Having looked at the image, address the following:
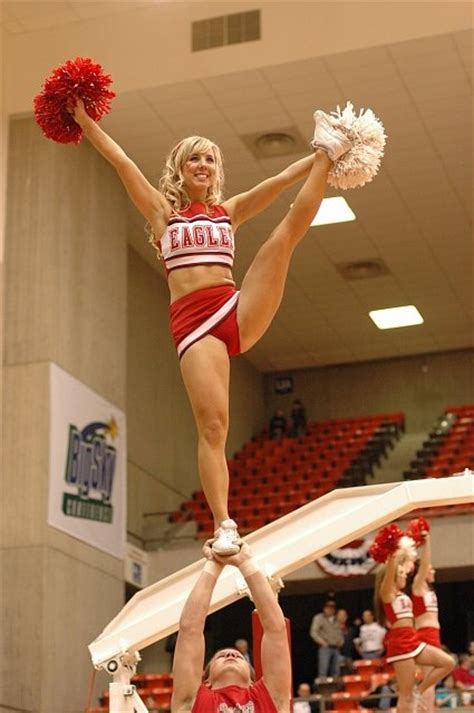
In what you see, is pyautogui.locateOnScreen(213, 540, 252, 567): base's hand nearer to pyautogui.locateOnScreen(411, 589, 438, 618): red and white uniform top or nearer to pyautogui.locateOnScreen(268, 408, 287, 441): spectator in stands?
pyautogui.locateOnScreen(411, 589, 438, 618): red and white uniform top

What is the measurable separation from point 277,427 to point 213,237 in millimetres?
18799

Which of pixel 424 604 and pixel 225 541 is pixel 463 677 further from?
pixel 225 541

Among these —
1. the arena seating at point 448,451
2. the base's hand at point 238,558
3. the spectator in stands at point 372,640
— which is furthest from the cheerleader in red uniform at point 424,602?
the arena seating at point 448,451

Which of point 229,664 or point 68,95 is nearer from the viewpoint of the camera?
point 229,664

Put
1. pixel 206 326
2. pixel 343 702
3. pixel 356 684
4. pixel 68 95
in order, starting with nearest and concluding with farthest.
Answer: pixel 206 326 < pixel 68 95 < pixel 343 702 < pixel 356 684

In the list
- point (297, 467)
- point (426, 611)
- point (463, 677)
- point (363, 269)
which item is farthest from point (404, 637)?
point (297, 467)

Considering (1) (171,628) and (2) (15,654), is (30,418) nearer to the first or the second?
(2) (15,654)

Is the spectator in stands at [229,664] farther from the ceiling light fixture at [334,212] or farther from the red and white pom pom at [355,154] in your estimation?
the ceiling light fixture at [334,212]

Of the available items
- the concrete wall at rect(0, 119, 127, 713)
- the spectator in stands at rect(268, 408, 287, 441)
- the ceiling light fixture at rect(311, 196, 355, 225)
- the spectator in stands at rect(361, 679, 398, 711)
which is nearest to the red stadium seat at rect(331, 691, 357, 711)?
the spectator in stands at rect(361, 679, 398, 711)

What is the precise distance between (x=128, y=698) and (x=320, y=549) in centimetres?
147

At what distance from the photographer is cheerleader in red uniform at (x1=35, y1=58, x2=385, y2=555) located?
14.9 feet

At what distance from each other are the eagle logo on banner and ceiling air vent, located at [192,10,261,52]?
622 centimetres

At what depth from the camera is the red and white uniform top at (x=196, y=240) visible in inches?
183

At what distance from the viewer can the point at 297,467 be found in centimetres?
2091
